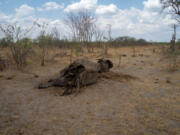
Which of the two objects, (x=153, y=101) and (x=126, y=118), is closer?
(x=126, y=118)

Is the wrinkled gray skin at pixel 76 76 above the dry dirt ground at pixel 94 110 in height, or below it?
above

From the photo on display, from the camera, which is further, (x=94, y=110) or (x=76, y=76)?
(x=76, y=76)

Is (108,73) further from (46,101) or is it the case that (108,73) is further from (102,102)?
(46,101)

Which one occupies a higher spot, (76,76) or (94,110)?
(76,76)

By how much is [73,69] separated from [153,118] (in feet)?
7.62

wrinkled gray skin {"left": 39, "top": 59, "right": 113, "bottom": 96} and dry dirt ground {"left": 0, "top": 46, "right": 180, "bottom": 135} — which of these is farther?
wrinkled gray skin {"left": 39, "top": 59, "right": 113, "bottom": 96}

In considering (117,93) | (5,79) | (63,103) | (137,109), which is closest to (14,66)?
(5,79)

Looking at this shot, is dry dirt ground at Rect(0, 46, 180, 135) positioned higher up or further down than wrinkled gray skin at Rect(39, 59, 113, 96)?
further down

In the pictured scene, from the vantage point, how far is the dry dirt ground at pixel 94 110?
7.48 feet

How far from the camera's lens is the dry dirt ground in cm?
228

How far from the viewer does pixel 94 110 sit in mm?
2930

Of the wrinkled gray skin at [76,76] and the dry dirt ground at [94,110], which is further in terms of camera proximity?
the wrinkled gray skin at [76,76]

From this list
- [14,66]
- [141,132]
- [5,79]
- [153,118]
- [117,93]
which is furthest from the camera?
[14,66]

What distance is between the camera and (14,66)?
705cm
